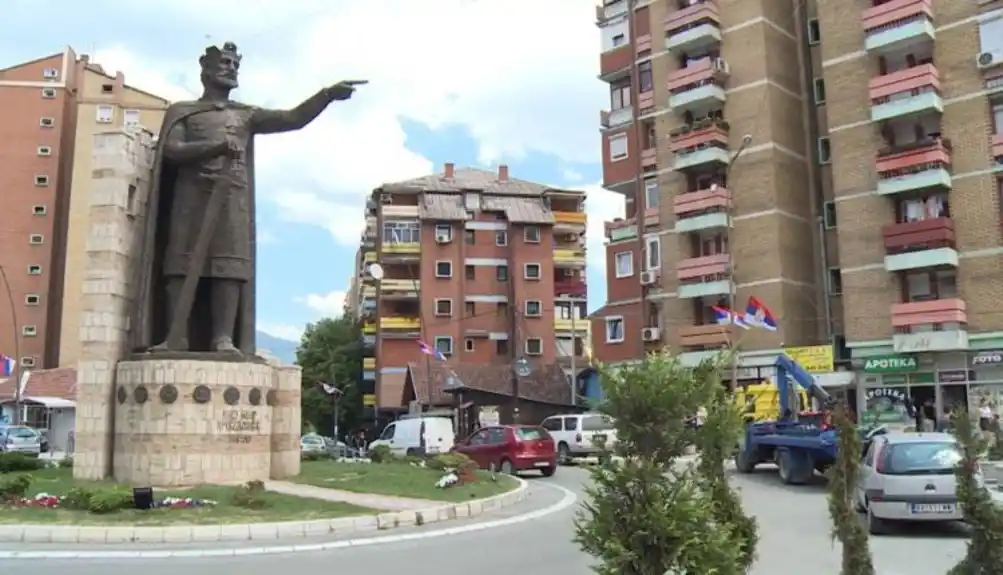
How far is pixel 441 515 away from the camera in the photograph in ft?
49.1

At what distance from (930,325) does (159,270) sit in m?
26.2

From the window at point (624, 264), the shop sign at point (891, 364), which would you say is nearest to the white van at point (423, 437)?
the window at point (624, 264)

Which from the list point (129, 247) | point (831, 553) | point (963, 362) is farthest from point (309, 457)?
point (963, 362)

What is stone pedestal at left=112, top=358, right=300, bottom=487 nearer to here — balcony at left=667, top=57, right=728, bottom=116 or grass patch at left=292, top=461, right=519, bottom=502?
grass patch at left=292, top=461, right=519, bottom=502

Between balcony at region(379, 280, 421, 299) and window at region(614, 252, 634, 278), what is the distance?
1913 centimetres

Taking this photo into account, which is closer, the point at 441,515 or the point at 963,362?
the point at 441,515

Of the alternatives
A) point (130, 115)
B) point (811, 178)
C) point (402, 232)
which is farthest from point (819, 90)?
point (130, 115)

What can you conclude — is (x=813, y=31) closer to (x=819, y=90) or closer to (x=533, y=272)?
(x=819, y=90)

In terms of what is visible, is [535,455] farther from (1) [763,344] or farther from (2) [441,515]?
→ (1) [763,344]

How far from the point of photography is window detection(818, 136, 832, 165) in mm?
40062

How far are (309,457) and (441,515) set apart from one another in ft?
41.0

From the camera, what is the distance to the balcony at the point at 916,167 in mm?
32969

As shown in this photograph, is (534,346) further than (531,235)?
No

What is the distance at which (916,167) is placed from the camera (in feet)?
110
